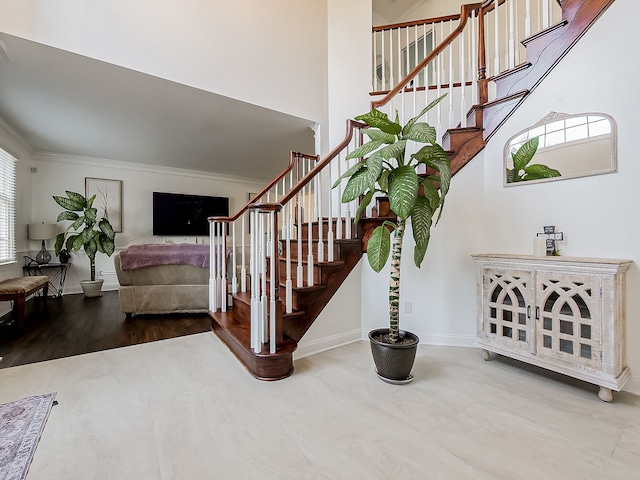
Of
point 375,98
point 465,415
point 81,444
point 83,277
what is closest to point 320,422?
point 465,415

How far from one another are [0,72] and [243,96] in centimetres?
216

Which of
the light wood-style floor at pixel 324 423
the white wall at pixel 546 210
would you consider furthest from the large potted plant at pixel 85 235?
the white wall at pixel 546 210

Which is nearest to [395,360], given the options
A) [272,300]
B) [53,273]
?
[272,300]

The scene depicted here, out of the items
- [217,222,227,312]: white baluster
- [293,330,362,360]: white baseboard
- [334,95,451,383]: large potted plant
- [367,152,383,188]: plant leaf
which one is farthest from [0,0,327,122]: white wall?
[293,330,362,360]: white baseboard

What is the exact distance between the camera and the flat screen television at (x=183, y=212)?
5836mm

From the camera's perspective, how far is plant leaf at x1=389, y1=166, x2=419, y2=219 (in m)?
1.59

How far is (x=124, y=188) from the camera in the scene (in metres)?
5.53

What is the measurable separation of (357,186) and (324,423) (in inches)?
52.3

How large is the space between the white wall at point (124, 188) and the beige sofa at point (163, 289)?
262 cm

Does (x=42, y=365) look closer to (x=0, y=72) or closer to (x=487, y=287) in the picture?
(x=0, y=72)

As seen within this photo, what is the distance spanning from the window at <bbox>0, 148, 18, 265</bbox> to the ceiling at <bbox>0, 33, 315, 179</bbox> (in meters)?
0.48

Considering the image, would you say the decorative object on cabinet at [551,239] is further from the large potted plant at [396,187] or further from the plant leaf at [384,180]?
the plant leaf at [384,180]

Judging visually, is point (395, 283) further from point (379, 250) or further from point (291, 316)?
point (291, 316)

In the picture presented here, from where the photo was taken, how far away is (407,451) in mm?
1234
